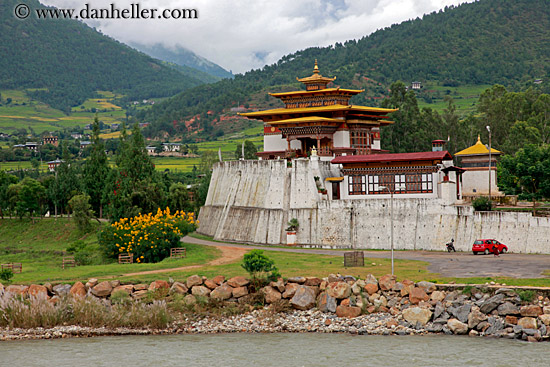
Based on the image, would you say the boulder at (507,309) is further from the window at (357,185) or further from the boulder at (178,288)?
the window at (357,185)

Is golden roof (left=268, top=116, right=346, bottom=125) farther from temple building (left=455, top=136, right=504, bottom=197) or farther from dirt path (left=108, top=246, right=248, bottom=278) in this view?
dirt path (left=108, top=246, right=248, bottom=278)

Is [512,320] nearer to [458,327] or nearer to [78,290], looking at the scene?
[458,327]

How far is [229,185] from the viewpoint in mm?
→ 68438

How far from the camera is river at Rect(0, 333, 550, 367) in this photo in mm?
33625

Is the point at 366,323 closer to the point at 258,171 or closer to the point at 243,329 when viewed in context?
the point at 243,329

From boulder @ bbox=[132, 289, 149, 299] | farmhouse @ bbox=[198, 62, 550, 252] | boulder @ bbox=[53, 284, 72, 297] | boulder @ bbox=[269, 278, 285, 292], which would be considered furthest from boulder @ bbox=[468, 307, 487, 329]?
boulder @ bbox=[53, 284, 72, 297]

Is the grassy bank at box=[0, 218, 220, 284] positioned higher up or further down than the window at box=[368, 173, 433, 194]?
further down

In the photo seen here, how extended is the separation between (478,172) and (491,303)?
33054mm

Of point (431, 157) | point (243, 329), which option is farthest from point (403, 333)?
point (431, 157)

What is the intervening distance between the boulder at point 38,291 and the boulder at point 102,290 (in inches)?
113

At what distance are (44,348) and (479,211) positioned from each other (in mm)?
33954

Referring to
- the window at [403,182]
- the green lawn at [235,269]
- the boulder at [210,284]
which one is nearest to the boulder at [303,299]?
the green lawn at [235,269]

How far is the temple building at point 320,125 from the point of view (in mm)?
65750

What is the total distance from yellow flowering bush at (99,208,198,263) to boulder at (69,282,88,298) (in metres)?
13.3
